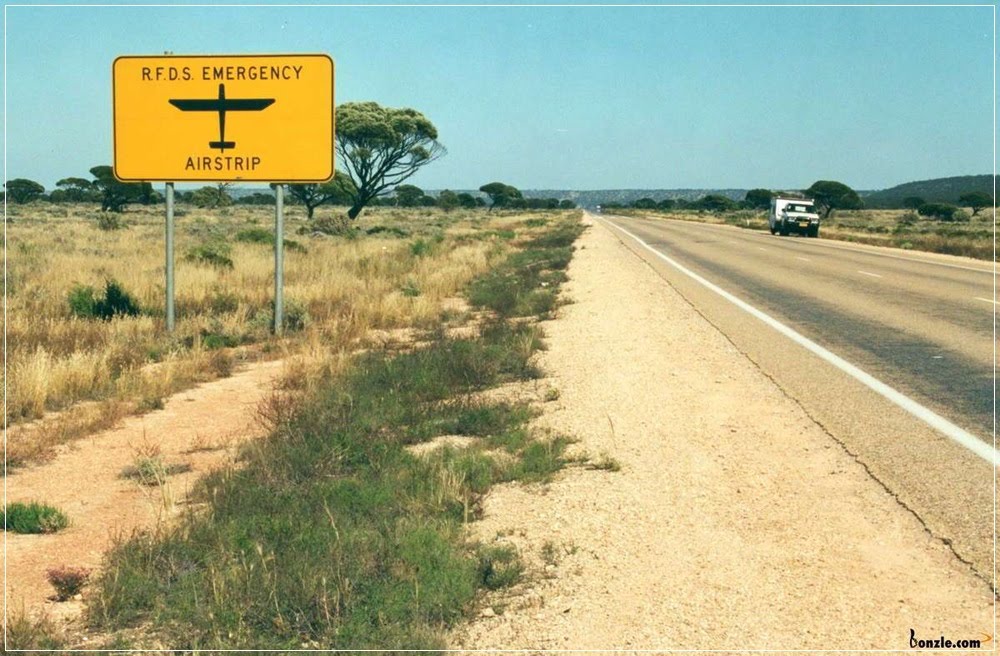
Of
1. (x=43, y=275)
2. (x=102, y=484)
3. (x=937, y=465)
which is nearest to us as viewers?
(x=937, y=465)

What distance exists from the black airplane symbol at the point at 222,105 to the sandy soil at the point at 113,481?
4870 mm

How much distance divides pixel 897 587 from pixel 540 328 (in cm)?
971

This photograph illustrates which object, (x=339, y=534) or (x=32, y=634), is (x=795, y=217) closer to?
(x=339, y=534)

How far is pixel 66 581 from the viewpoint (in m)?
5.40

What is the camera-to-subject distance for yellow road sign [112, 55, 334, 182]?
14.5 metres

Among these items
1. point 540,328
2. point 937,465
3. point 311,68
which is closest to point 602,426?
point 937,465

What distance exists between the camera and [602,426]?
8406mm

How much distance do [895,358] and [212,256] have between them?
17.4m

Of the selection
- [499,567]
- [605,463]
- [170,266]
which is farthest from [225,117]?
[499,567]

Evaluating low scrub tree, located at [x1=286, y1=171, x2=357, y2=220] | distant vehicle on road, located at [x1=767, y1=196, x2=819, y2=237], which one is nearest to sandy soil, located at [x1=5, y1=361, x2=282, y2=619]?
distant vehicle on road, located at [x1=767, y1=196, x2=819, y2=237]

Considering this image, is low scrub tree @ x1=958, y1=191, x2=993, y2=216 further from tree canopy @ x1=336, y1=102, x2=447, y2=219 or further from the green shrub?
the green shrub

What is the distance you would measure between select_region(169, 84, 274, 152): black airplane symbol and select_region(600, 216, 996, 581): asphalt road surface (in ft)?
23.6

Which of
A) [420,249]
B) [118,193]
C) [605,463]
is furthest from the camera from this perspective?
[118,193]

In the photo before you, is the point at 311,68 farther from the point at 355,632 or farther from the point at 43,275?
the point at 355,632
